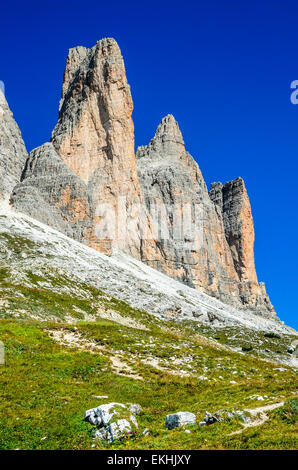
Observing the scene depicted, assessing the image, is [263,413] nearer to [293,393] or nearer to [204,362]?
[293,393]

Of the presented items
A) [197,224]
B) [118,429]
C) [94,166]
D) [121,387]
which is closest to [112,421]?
[118,429]

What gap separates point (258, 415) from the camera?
52.4 feet

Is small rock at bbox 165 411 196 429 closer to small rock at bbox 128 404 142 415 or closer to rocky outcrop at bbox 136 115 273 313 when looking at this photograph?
small rock at bbox 128 404 142 415

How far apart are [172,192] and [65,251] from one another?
278ft

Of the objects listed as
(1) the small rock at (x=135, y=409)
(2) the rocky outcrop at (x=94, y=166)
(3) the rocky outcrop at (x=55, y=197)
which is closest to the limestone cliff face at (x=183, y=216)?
(2) the rocky outcrop at (x=94, y=166)

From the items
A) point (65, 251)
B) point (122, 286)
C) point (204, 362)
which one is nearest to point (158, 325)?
point (122, 286)

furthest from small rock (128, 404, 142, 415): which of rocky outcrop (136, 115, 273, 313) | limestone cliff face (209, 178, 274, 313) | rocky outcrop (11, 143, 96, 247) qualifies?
limestone cliff face (209, 178, 274, 313)

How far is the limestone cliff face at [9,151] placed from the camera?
127681 mm

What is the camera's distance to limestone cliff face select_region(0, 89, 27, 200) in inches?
5027

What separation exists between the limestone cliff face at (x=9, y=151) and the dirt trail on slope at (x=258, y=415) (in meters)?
109

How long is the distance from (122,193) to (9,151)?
4308cm

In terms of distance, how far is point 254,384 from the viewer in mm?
22500

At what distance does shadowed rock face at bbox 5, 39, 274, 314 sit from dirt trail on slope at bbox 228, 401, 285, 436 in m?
98.8

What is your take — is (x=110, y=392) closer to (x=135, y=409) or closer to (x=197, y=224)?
(x=135, y=409)
